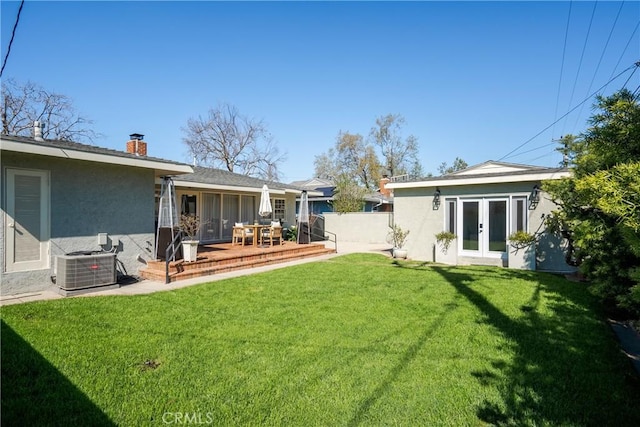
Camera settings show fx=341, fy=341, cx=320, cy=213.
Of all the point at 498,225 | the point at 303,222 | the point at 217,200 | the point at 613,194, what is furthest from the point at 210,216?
the point at 613,194

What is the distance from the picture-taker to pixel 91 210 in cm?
845

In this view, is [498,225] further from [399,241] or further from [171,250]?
[171,250]

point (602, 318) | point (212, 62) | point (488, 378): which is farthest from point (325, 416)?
point (212, 62)

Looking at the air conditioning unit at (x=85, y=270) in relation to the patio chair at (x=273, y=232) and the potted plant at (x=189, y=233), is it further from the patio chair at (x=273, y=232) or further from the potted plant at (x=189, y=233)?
the patio chair at (x=273, y=232)

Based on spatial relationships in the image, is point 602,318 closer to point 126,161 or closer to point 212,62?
point 126,161

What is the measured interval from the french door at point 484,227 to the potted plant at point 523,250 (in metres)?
0.59

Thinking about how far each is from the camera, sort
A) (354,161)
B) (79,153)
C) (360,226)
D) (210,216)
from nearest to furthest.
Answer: (79,153), (210,216), (360,226), (354,161)

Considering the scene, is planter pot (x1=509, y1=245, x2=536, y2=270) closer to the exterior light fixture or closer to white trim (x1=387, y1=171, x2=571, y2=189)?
the exterior light fixture

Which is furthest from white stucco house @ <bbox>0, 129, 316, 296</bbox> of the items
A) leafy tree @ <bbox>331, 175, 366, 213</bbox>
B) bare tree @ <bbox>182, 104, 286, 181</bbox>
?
bare tree @ <bbox>182, 104, 286, 181</bbox>

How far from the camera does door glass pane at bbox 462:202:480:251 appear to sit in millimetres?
12477

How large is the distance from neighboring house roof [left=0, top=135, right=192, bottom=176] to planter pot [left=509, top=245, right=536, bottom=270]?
10791 millimetres

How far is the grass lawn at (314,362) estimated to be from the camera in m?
2.97

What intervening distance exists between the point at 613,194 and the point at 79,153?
930cm

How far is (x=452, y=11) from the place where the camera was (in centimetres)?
1195
